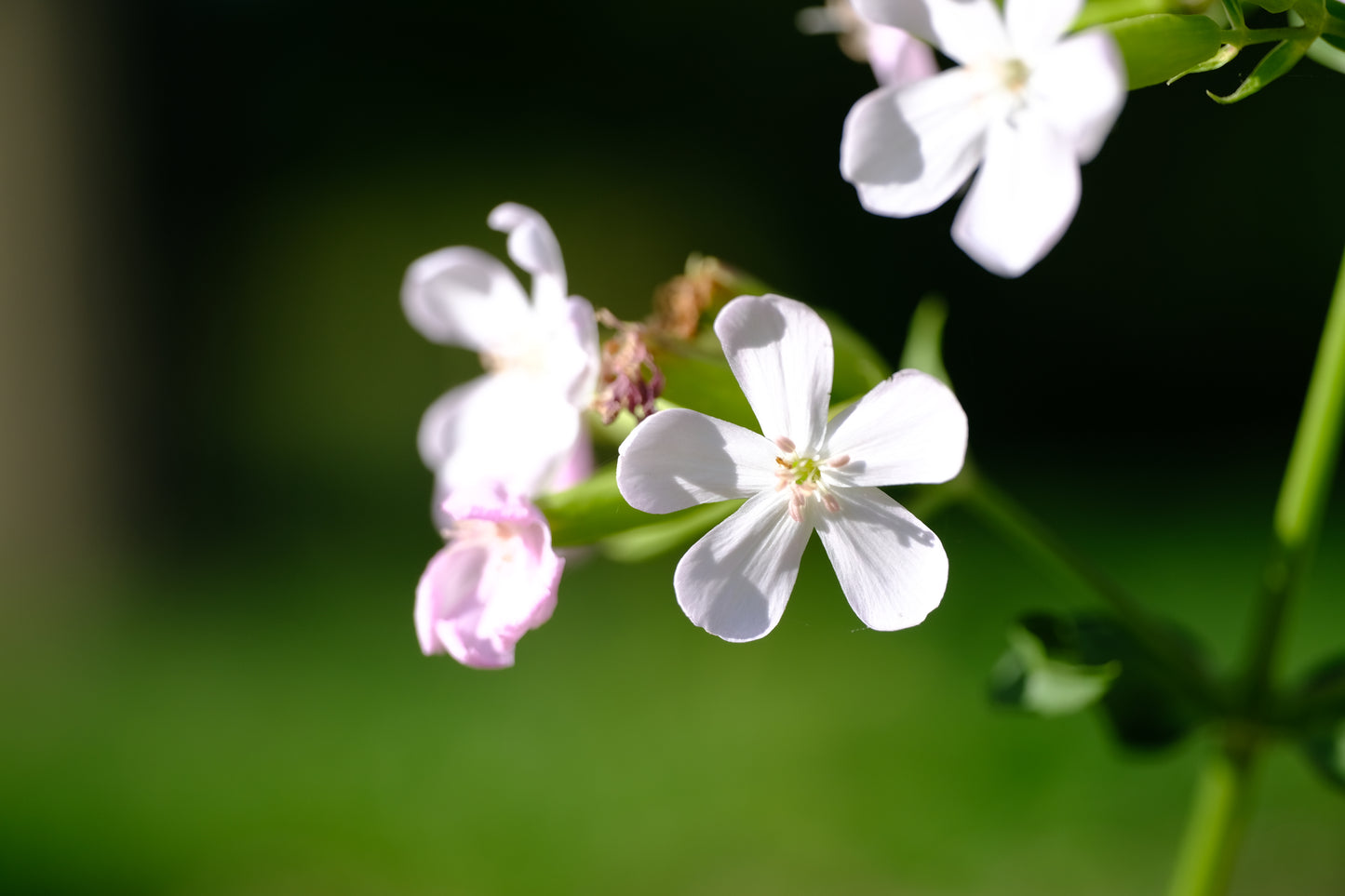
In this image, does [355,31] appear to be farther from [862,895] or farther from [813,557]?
[862,895]

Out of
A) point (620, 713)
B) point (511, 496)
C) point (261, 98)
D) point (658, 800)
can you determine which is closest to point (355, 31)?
point (261, 98)

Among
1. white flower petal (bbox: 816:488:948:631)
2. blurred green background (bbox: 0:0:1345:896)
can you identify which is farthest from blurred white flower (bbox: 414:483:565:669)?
blurred green background (bbox: 0:0:1345:896)

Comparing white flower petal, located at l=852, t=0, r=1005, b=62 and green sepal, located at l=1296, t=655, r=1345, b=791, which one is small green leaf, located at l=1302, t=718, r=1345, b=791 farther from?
white flower petal, located at l=852, t=0, r=1005, b=62

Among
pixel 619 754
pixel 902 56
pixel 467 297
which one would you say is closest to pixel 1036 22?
pixel 902 56

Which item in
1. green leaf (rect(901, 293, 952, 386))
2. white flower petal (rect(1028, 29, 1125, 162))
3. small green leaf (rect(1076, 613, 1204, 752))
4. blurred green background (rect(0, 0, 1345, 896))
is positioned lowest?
small green leaf (rect(1076, 613, 1204, 752))

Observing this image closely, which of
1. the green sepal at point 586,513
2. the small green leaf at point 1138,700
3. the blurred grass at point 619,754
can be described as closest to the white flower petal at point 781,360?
the green sepal at point 586,513
